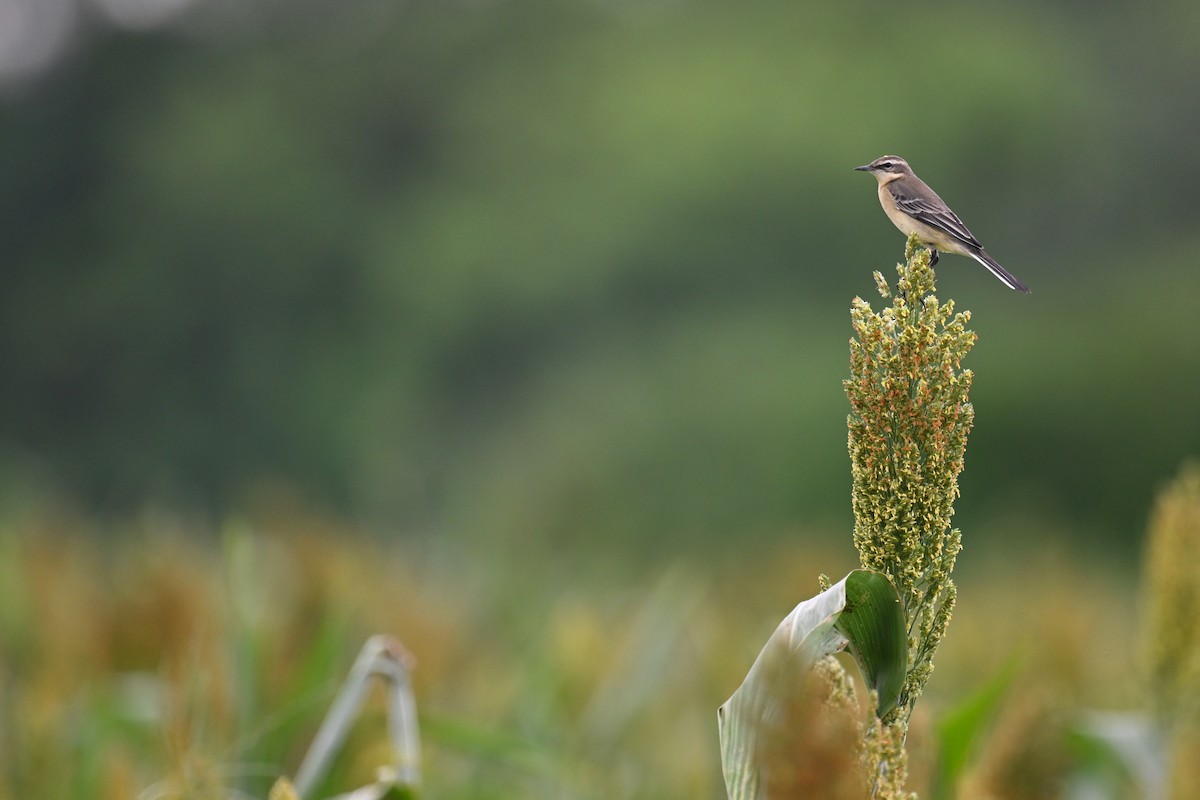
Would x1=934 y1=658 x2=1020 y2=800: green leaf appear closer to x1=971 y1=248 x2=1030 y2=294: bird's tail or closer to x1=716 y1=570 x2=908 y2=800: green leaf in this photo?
x1=971 y1=248 x2=1030 y2=294: bird's tail

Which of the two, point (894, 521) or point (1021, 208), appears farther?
point (1021, 208)

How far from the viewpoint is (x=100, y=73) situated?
171 feet

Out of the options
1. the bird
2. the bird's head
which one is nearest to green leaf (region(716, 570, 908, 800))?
the bird

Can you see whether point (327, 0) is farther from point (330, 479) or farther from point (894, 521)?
point (894, 521)

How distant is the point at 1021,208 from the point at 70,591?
117 feet

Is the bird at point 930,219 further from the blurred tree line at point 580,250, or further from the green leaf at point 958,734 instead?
the blurred tree line at point 580,250

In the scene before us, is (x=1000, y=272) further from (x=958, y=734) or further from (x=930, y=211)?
(x=958, y=734)

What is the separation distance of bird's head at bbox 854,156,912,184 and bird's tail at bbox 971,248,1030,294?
16cm

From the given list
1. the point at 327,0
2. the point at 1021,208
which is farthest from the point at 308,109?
the point at 1021,208

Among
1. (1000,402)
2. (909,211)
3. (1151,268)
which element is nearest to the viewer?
(909,211)

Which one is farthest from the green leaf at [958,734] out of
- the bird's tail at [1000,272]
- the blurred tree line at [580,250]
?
the blurred tree line at [580,250]

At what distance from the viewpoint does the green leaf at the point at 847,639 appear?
4.56ft

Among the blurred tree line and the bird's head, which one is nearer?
the bird's head

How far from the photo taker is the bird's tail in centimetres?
172
